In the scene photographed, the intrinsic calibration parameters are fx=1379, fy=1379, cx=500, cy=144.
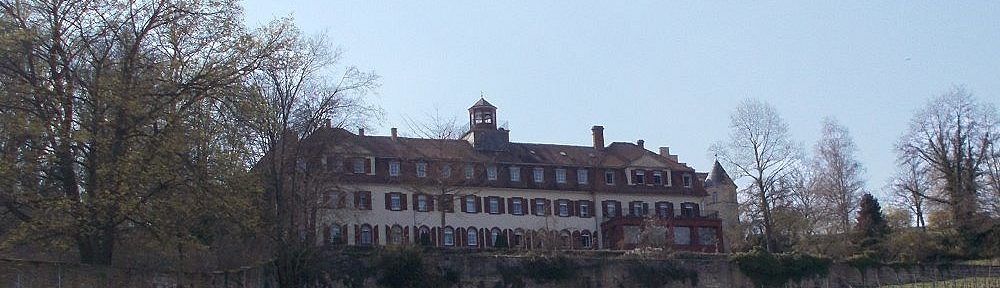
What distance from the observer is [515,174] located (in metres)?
74.1

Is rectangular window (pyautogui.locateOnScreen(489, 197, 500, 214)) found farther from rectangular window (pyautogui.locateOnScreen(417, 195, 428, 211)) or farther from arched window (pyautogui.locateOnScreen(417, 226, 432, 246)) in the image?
arched window (pyautogui.locateOnScreen(417, 226, 432, 246))

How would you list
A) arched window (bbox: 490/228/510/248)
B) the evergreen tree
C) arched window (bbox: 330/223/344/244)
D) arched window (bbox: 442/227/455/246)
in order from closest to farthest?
arched window (bbox: 330/223/344/244) < the evergreen tree < arched window (bbox: 442/227/455/246) < arched window (bbox: 490/228/510/248)

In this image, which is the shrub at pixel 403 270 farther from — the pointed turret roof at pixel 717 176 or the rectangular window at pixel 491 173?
the pointed turret roof at pixel 717 176

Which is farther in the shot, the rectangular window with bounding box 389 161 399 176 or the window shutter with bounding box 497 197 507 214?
the window shutter with bounding box 497 197 507 214

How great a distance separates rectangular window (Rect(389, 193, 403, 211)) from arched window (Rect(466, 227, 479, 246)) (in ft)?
13.1

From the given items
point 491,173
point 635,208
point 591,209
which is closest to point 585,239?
point 591,209

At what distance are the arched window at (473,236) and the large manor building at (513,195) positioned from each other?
5 cm

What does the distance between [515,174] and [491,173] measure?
1.56 metres

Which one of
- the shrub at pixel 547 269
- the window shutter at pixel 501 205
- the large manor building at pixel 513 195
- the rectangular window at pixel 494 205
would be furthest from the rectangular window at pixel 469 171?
the shrub at pixel 547 269

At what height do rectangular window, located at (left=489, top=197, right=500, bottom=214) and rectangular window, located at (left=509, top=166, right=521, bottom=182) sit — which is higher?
rectangular window, located at (left=509, top=166, right=521, bottom=182)

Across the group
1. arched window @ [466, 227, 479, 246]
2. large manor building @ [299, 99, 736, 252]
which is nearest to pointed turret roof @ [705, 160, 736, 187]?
large manor building @ [299, 99, 736, 252]

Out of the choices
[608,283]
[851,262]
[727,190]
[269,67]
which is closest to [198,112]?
[269,67]

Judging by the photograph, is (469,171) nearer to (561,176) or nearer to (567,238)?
(567,238)

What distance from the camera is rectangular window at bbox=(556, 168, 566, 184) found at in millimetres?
75375
